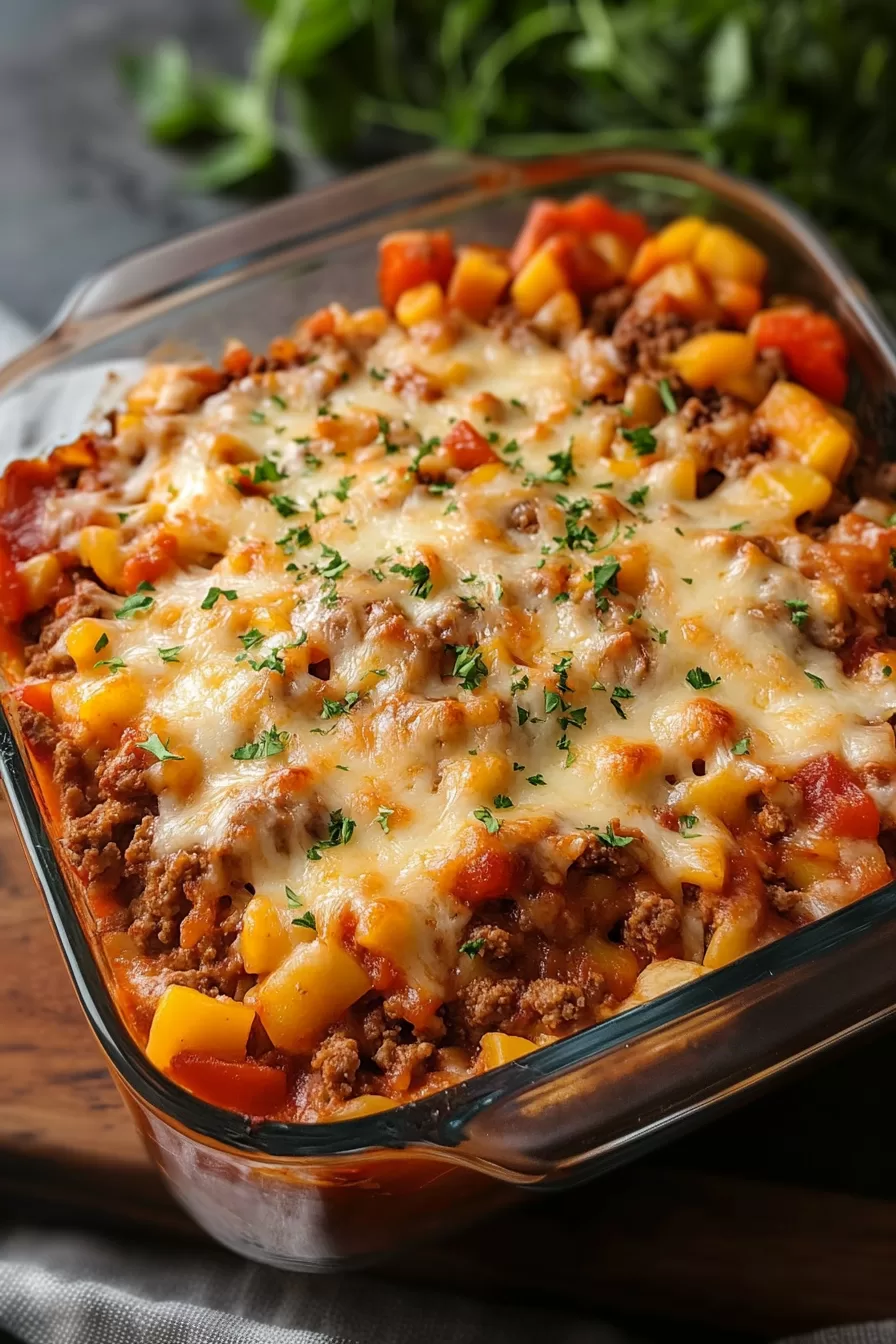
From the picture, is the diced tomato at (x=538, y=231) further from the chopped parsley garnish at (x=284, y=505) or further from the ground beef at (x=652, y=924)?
the ground beef at (x=652, y=924)

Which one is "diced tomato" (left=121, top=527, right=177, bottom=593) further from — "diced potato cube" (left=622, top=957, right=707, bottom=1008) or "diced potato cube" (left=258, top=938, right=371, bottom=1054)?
"diced potato cube" (left=622, top=957, right=707, bottom=1008)

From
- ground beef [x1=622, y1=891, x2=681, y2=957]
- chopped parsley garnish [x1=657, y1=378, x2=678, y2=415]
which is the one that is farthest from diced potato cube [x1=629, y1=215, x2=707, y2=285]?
ground beef [x1=622, y1=891, x2=681, y2=957]

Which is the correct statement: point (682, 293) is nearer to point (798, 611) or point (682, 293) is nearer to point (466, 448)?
point (466, 448)

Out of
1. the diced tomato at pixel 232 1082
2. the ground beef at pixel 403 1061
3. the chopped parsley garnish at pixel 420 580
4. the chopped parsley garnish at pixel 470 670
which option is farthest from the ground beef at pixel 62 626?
the ground beef at pixel 403 1061

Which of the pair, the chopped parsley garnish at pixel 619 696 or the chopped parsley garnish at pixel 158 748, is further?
the chopped parsley garnish at pixel 619 696

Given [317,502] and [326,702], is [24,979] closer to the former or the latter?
[326,702]

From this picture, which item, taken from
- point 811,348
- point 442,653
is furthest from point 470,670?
point 811,348
